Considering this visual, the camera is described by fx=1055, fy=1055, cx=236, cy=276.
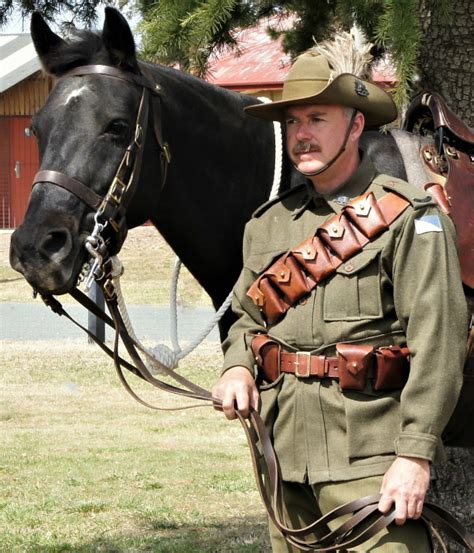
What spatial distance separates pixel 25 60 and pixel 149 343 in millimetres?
16439

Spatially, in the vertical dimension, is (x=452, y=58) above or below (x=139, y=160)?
above

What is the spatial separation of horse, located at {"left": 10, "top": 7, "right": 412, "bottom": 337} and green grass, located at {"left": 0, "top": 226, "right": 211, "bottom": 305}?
410 inches

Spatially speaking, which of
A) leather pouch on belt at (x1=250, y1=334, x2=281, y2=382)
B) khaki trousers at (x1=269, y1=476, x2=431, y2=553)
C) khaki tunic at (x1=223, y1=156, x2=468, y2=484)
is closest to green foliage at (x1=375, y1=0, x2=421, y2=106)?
khaki tunic at (x1=223, y1=156, x2=468, y2=484)

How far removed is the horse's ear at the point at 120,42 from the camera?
11.9 feet

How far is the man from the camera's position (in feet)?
9.14

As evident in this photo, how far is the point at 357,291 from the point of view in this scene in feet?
9.74

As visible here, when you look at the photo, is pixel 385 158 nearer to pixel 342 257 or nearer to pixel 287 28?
pixel 342 257

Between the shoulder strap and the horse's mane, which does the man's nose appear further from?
the horse's mane

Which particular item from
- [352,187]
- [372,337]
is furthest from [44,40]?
[372,337]

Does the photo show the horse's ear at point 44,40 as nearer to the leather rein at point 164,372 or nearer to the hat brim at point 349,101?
the leather rein at point 164,372

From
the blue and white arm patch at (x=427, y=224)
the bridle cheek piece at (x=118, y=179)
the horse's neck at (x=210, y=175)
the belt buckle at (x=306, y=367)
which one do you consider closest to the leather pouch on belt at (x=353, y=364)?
the belt buckle at (x=306, y=367)

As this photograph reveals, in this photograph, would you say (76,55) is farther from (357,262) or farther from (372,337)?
(372,337)

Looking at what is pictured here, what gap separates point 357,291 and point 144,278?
16046 mm

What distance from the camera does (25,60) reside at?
26.4 metres
